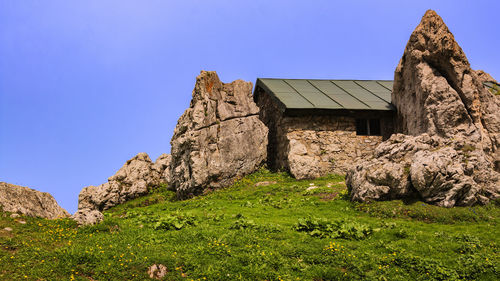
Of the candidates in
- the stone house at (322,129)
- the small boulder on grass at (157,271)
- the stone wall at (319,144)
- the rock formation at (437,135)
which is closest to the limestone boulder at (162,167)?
the stone house at (322,129)

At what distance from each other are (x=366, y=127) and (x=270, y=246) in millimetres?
20280

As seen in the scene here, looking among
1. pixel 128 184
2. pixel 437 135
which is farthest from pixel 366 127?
pixel 128 184

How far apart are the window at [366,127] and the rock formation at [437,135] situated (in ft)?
6.38

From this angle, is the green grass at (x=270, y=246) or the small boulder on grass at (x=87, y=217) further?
the small boulder on grass at (x=87, y=217)

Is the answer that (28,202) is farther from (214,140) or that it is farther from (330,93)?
(330,93)

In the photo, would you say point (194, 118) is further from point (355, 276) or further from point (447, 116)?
point (355, 276)

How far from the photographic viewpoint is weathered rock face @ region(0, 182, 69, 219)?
16844 millimetres

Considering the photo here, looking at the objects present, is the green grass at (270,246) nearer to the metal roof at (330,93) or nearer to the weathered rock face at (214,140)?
the weathered rock face at (214,140)

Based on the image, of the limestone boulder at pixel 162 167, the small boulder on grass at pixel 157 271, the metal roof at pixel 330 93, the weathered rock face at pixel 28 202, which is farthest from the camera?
the limestone boulder at pixel 162 167

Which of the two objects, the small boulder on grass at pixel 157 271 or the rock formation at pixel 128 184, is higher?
the rock formation at pixel 128 184

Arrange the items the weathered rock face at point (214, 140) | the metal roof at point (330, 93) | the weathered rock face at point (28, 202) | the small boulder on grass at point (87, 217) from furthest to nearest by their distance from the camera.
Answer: the metal roof at point (330, 93)
the weathered rock face at point (214, 140)
the weathered rock face at point (28, 202)
the small boulder on grass at point (87, 217)

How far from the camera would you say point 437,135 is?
22.5m

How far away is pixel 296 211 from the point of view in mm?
17859

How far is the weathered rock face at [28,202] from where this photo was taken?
16.8 m
